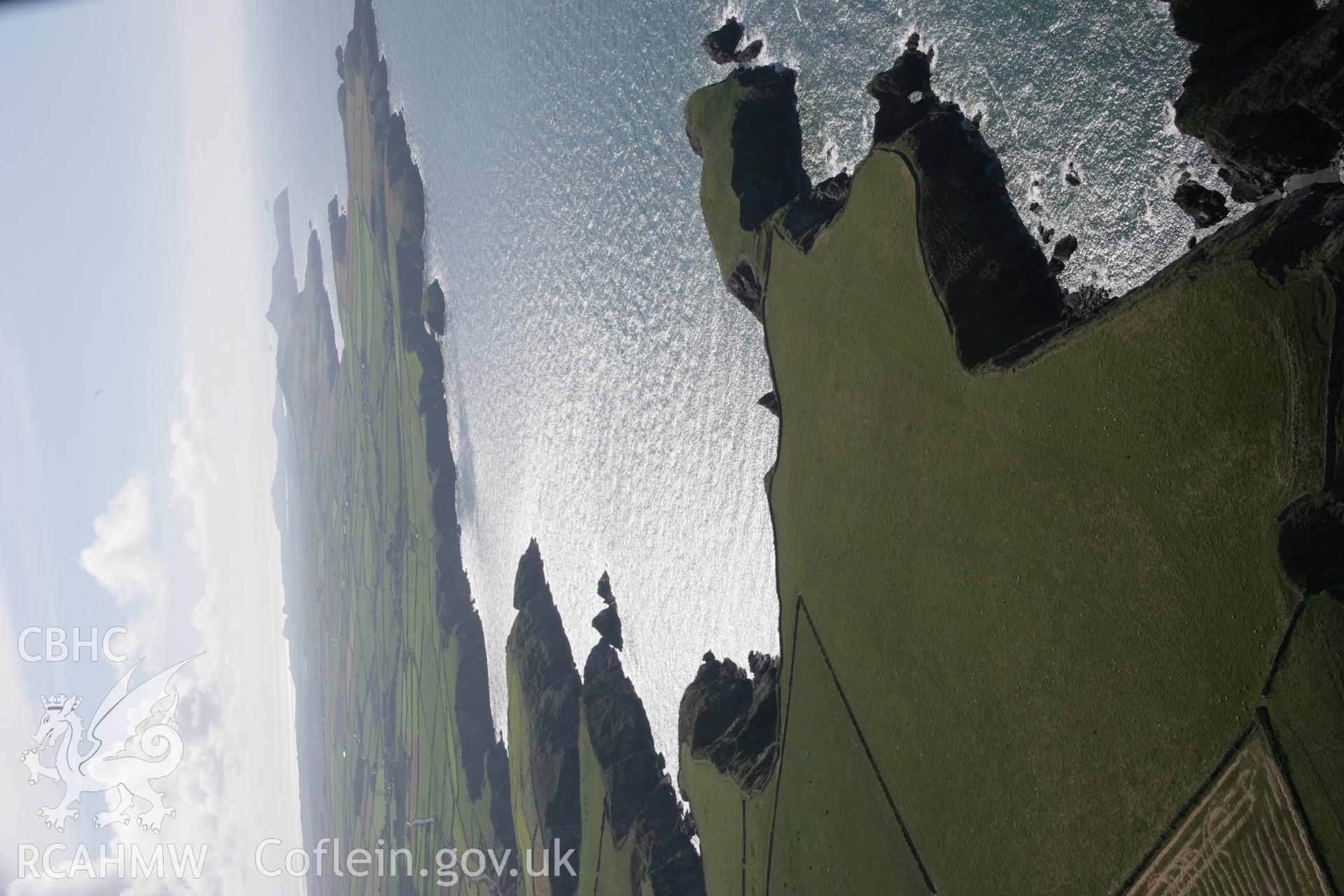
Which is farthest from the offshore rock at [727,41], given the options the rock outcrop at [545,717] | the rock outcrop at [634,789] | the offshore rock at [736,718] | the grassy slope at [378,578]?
the grassy slope at [378,578]

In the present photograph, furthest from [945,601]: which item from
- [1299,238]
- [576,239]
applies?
[576,239]

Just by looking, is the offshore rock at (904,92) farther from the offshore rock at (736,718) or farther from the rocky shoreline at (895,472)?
the offshore rock at (736,718)

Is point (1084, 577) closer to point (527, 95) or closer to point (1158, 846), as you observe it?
point (1158, 846)

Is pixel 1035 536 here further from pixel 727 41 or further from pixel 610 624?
pixel 610 624

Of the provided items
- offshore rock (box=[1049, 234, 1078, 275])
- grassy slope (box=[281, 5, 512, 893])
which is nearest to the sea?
offshore rock (box=[1049, 234, 1078, 275])

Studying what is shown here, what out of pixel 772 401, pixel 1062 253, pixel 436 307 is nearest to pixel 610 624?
pixel 772 401

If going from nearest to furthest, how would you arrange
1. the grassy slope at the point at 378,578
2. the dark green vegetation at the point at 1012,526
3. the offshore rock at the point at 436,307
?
the dark green vegetation at the point at 1012,526, the offshore rock at the point at 436,307, the grassy slope at the point at 378,578
